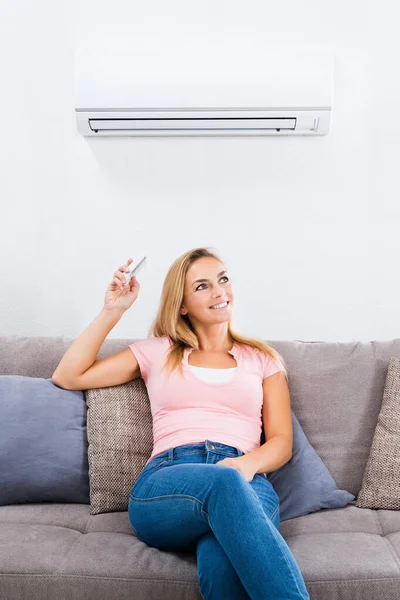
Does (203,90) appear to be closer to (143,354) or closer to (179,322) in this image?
(179,322)


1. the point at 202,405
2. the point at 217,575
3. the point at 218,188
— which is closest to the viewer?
the point at 217,575

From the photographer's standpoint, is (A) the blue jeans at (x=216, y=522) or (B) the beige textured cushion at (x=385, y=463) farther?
(B) the beige textured cushion at (x=385, y=463)

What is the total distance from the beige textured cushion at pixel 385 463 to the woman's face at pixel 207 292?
57cm

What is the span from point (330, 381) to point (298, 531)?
51cm

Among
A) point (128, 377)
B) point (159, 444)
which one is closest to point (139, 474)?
point (159, 444)

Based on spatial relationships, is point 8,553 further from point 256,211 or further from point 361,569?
point 256,211

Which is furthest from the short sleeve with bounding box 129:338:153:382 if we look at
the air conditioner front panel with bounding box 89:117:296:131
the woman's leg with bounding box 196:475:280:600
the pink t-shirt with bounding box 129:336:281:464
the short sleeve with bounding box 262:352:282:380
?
the air conditioner front panel with bounding box 89:117:296:131

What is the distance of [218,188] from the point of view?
2.81 m

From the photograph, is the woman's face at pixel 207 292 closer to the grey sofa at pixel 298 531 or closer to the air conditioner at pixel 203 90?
the grey sofa at pixel 298 531

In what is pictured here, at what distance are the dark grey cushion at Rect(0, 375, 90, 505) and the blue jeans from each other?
0.92ft

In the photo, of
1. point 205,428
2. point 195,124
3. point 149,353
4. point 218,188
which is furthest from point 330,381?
point 195,124

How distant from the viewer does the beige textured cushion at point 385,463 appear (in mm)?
2133

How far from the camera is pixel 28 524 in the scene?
201 centimetres

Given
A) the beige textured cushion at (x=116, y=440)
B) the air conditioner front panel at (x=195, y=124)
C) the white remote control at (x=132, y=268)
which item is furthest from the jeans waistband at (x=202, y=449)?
the air conditioner front panel at (x=195, y=124)
